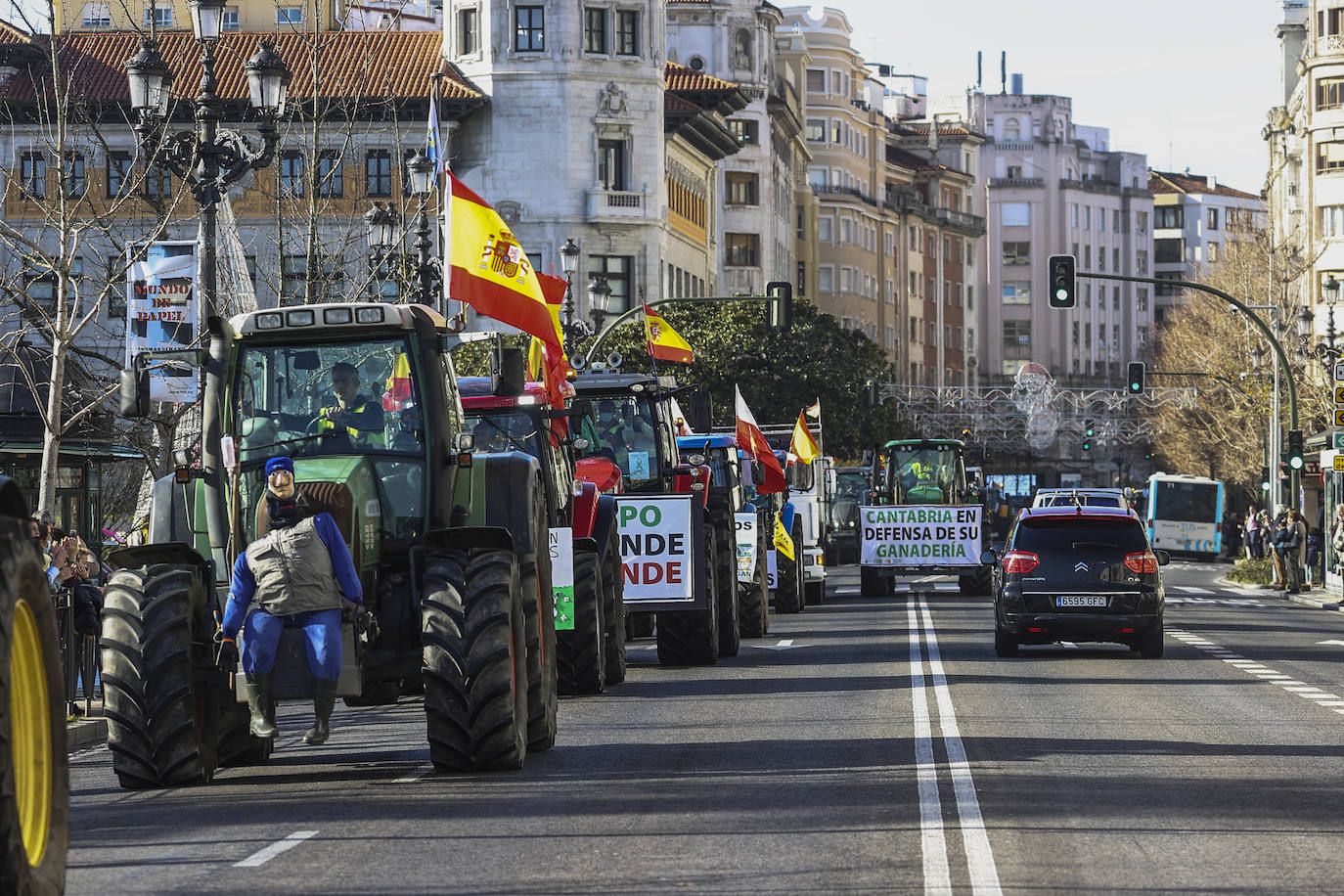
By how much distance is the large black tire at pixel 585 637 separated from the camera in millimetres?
20438

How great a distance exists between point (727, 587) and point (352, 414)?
40.5ft

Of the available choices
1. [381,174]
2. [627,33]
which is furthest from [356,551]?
[627,33]

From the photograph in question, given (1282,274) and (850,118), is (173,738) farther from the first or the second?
(850,118)

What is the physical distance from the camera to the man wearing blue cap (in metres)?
13.4

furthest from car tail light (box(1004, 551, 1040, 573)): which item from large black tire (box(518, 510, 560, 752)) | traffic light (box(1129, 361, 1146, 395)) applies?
traffic light (box(1129, 361, 1146, 395))

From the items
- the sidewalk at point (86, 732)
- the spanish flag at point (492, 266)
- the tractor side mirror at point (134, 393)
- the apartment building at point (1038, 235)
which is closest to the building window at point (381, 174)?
the spanish flag at point (492, 266)

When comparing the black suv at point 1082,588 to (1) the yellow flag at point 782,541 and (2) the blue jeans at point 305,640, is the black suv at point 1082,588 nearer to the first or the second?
(1) the yellow flag at point 782,541

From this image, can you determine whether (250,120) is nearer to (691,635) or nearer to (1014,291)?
(691,635)

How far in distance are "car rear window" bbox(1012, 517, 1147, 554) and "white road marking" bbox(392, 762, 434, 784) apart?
1349 centimetres

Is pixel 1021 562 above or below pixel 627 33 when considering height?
below

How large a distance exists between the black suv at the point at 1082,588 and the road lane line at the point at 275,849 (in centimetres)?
1608

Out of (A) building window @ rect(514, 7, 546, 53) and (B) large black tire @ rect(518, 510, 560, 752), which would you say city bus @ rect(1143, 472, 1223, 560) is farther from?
(B) large black tire @ rect(518, 510, 560, 752)

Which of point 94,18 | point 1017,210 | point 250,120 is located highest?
point 1017,210

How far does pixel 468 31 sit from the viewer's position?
7744cm
